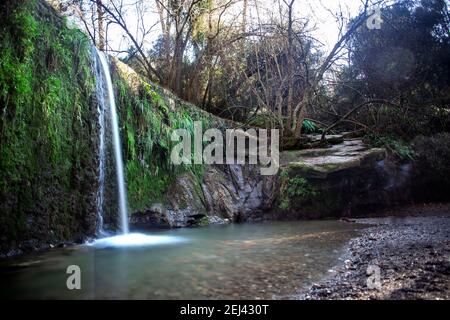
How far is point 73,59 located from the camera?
250 inches

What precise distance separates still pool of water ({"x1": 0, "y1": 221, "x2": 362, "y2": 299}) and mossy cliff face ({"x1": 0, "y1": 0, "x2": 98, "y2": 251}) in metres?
0.61

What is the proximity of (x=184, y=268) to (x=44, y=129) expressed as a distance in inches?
125

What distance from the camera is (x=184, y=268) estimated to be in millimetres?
4129

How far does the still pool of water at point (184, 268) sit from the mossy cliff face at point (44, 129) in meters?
0.61

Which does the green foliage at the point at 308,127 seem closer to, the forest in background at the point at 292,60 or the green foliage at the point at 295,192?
the forest in background at the point at 292,60

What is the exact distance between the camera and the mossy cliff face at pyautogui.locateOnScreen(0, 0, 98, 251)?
505cm

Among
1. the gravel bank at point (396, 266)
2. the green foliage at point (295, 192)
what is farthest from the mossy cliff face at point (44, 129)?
the green foliage at point (295, 192)

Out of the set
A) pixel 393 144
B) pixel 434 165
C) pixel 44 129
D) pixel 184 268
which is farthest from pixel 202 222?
pixel 434 165

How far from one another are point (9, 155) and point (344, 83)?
11075 millimetres

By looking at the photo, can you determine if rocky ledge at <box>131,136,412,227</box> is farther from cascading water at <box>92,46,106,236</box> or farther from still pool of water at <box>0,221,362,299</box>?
still pool of water at <box>0,221,362,299</box>

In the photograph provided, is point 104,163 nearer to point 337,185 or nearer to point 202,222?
point 202,222

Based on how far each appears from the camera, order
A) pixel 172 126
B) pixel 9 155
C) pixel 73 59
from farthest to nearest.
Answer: pixel 172 126 < pixel 73 59 < pixel 9 155

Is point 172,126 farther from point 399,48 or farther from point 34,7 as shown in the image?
point 399,48
